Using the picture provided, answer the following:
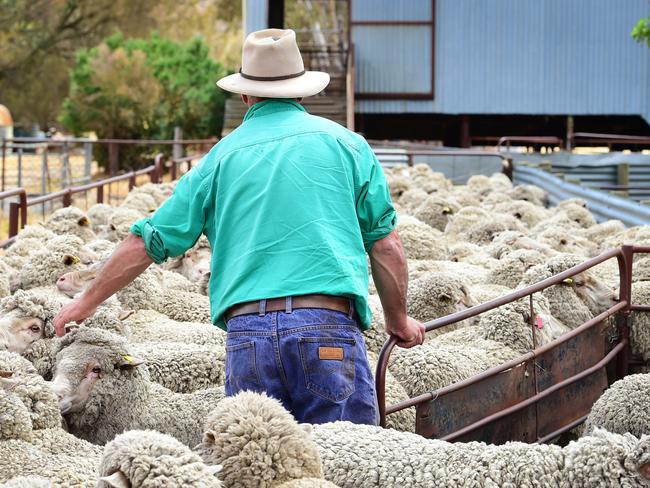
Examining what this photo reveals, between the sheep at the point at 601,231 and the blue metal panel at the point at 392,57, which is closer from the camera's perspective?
the sheep at the point at 601,231

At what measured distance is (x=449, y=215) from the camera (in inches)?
434

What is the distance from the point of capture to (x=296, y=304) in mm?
3584

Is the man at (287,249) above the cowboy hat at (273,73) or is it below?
below

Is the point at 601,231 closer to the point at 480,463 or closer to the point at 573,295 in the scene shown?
the point at 573,295

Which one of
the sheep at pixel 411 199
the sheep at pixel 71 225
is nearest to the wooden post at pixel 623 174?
the sheep at pixel 411 199

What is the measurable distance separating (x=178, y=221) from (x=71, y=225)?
5.32m

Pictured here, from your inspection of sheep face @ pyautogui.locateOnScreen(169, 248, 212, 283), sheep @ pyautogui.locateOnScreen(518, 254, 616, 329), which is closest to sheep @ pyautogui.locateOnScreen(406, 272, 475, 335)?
sheep @ pyautogui.locateOnScreen(518, 254, 616, 329)

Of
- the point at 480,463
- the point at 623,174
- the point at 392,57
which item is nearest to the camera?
the point at 480,463

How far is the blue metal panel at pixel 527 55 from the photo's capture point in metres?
23.4

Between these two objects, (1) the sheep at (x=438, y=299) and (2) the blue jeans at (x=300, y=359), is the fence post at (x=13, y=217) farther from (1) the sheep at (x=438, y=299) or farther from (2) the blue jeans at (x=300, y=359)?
(2) the blue jeans at (x=300, y=359)

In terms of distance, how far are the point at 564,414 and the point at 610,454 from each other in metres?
2.56

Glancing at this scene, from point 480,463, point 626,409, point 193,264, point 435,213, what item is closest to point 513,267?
point 193,264

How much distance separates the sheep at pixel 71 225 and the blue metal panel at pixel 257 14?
1529 cm

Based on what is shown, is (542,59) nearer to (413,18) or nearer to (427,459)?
(413,18)
